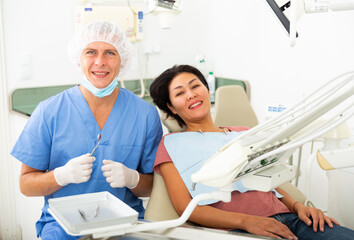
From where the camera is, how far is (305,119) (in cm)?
83

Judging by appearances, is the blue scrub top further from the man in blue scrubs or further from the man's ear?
the man's ear

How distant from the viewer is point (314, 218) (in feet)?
4.70

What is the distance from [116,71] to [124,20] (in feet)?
3.83

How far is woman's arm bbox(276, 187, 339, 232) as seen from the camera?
4.63 ft

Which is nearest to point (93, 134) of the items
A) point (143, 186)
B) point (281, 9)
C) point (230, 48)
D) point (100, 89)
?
point (100, 89)

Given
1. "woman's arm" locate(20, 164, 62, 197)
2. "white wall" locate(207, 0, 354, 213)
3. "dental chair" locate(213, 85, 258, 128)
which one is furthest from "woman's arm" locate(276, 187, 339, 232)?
"woman's arm" locate(20, 164, 62, 197)

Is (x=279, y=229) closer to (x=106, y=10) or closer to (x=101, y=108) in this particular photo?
(x=101, y=108)

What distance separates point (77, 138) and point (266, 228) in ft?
2.62

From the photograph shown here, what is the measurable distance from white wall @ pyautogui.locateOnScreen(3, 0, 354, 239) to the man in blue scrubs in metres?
0.85

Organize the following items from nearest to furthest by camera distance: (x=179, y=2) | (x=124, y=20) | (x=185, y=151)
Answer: (x=185, y=151)
(x=179, y=2)
(x=124, y=20)

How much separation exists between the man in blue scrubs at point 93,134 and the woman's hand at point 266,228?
0.48 meters

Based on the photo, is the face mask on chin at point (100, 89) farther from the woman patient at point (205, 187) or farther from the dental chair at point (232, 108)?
the dental chair at point (232, 108)

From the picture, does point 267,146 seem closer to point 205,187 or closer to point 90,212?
point 90,212

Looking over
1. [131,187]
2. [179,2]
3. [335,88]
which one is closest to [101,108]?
[131,187]
